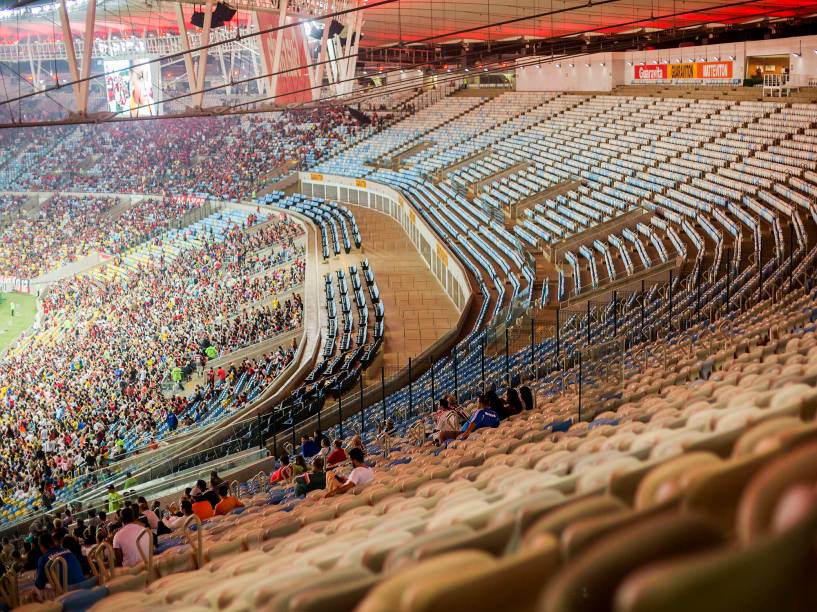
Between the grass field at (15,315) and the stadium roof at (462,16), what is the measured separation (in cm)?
1073

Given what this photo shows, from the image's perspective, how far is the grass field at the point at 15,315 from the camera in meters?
37.4

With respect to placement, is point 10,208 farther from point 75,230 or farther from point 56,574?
point 56,574

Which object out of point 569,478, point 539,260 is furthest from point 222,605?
point 539,260

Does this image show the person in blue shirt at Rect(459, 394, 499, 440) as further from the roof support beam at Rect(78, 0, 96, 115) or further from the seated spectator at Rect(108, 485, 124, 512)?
the roof support beam at Rect(78, 0, 96, 115)

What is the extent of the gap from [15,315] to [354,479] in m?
36.0

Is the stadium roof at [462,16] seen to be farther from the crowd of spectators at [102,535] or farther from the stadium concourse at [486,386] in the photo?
the crowd of spectators at [102,535]

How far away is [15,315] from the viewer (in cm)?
3975

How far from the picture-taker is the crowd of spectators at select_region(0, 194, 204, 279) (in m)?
42.8

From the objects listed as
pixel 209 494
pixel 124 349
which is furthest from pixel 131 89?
pixel 209 494

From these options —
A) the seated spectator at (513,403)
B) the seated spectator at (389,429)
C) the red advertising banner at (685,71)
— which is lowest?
the seated spectator at (389,429)

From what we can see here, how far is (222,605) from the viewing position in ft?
9.95

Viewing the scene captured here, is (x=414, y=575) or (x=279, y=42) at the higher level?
(x=279, y=42)

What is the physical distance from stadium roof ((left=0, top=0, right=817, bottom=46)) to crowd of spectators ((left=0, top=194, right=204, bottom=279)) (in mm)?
9188

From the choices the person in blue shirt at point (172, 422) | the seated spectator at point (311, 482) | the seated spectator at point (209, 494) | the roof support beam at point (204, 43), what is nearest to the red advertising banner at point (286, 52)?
the roof support beam at point (204, 43)
